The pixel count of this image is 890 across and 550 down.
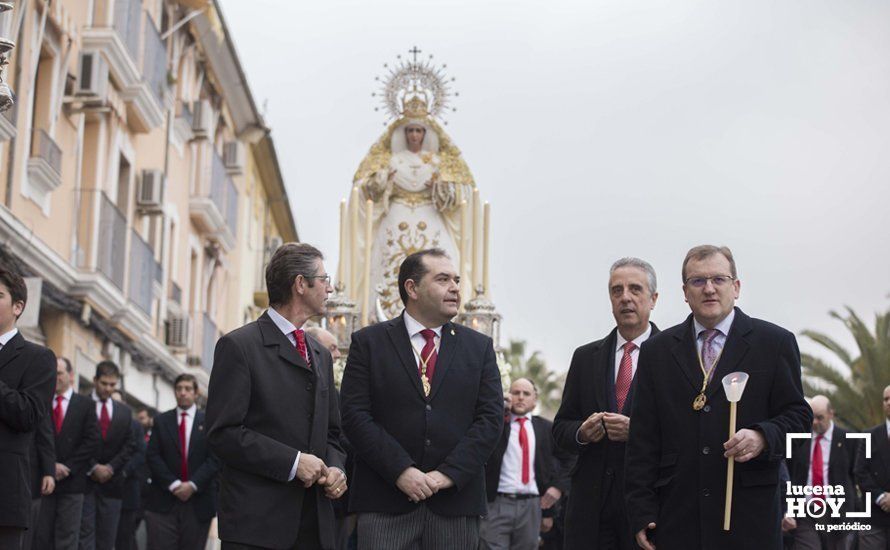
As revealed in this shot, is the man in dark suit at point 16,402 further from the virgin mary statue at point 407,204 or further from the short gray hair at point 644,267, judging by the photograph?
Answer: the virgin mary statue at point 407,204

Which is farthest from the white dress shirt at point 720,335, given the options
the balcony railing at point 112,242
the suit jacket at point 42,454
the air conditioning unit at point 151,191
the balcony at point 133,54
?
the air conditioning unit at point 151,191

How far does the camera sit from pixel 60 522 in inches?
484

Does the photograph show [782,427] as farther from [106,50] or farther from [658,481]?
[106,50]

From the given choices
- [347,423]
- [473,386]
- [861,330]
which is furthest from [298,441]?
[861,330]

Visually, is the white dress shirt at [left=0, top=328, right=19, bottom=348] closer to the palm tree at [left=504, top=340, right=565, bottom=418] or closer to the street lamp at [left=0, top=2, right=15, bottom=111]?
the street lamp at [left=0, top=2, right=15, bottom=111]

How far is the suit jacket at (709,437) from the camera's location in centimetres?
655

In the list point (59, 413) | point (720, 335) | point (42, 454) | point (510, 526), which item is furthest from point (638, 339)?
point (59, 413)

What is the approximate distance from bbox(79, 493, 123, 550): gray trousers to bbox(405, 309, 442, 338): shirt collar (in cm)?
644

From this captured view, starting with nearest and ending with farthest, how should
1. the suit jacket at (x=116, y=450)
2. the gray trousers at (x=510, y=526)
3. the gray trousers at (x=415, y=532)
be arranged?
the gray trousers at (x=415, y=532) → the gray trousers at (x=510, y=526) → the suit jacket at (x=116, y=450)

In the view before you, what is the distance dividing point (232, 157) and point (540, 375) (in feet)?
79.0

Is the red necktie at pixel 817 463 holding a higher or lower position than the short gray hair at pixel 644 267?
lower

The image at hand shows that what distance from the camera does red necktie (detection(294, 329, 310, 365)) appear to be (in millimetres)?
6977

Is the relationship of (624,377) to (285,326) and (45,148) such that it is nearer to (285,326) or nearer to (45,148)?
(285,326)

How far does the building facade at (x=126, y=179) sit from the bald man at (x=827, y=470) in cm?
833
